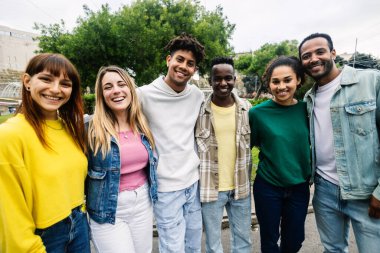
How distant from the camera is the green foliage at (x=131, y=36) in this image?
12.1 meters

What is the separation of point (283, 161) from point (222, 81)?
3.45 ft

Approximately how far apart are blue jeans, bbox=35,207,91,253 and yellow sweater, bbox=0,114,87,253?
7cm

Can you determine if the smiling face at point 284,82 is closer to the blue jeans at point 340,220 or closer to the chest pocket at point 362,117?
the chest pocket at point 362,117

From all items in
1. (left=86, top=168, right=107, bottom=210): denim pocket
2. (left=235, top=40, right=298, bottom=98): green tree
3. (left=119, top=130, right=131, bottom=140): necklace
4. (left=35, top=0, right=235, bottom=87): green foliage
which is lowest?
(left=86, top=168, right=107, bottom=210): denim pocket

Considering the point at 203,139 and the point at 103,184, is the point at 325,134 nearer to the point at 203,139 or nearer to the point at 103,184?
the point at 203,139

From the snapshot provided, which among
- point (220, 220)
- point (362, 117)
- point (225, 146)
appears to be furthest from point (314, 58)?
point (220, 220)

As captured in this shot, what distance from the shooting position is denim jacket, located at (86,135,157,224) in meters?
1.96

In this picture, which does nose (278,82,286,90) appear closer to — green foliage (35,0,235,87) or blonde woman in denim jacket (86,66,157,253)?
blonde woman in denim jacket (86,66,157,253)

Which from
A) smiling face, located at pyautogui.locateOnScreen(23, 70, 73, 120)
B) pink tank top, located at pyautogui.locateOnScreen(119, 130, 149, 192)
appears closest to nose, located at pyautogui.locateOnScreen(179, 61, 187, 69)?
pink tank top, located at pyautogui.locateOnScreen(119, 130, 149, 192)

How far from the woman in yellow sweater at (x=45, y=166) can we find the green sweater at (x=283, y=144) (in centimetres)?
176

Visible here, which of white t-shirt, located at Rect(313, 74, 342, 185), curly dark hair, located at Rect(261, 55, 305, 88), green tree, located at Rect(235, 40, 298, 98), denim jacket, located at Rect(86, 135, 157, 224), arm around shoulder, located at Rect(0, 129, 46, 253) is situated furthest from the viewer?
green tree, located at Rect(235, 40, 298, 98)

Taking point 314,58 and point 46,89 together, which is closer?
point 46,89

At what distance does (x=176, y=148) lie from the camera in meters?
2.37

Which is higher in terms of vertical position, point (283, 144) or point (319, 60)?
point (319, 60)
